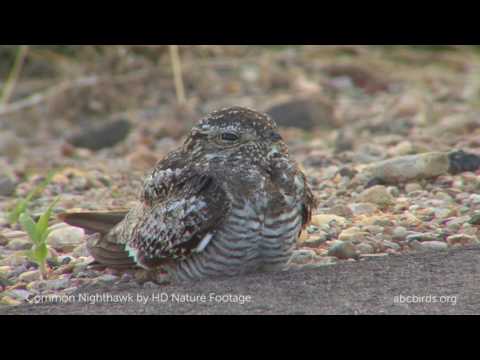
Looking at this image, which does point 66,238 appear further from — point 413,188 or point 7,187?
point 413,188

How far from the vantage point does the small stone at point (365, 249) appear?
15.5 feet

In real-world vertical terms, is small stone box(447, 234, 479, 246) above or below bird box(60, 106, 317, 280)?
below

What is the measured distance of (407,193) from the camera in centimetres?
566

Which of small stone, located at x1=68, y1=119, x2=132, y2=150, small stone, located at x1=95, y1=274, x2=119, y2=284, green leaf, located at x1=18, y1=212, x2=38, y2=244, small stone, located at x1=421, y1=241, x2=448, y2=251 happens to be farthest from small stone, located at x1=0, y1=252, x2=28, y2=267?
small stone, located at x1=68, y1=119, x2=132, y2=150

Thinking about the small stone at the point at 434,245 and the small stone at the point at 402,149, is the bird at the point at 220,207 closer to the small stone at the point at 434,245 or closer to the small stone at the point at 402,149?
the small stone at the point at 434,245

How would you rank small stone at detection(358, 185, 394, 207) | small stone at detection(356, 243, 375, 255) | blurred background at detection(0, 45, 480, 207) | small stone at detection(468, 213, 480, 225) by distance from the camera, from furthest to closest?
blurred background at detection(0, 45, 480, 207) < small stone at detection(358, 185, 394, 207) < small stone at detection(468, 213, 480, 225) < small stone at detection(356, 243, 375, 255)

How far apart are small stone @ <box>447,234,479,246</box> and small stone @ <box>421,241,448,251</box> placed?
53mm

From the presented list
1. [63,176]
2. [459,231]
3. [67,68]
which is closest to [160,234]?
[459,231]

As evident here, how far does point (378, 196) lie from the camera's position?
551 centimetres

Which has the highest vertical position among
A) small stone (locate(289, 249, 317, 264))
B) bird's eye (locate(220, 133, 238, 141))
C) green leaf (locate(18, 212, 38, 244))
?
bird's eye (locate(220, 133, 238, 141))

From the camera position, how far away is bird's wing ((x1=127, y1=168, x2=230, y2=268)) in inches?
169

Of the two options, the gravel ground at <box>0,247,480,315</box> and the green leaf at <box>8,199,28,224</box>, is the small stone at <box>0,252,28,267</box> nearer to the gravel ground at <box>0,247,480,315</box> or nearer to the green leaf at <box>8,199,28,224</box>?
the green leaf at <box>8,199,28,224</box>

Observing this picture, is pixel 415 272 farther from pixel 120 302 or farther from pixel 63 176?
pixel 63 176

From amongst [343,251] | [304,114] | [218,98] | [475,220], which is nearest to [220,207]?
[343,251]
